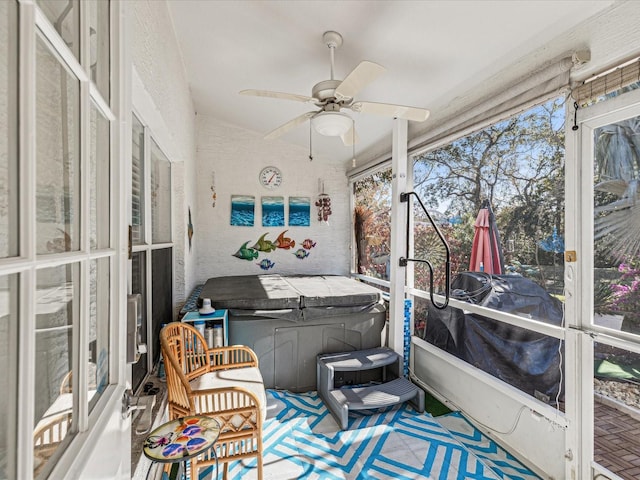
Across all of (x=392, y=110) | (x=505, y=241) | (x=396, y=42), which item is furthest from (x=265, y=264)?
(x=396, y=42)

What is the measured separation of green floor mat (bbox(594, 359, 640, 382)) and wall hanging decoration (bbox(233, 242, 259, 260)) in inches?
158

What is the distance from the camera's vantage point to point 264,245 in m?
5.02

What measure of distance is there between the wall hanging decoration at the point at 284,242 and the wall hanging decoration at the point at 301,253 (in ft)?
0.37

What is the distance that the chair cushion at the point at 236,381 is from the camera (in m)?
1.99

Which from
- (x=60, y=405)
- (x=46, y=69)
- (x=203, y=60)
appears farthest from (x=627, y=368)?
(x=203, y=60)

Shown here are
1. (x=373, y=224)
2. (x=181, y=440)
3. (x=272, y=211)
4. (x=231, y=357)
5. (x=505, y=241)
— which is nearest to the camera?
(x=181, y=440)

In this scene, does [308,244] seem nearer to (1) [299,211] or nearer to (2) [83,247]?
(1) [299,211]

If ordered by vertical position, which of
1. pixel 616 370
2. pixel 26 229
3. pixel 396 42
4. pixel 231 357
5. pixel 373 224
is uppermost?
pixel 396 42

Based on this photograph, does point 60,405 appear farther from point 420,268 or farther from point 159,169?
point 420,268

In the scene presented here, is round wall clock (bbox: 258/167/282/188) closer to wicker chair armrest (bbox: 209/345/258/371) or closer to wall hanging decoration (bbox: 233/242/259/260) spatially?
wall hanging decoration (bbox: 233/242/259/260)

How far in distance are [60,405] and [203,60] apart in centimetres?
309

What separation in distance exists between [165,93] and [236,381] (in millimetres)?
1920

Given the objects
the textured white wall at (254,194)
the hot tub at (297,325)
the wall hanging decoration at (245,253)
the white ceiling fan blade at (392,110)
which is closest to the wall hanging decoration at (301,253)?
the textured white wall at (254,194)

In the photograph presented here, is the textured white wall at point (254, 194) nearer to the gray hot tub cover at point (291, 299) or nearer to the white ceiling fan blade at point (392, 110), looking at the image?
the gray hot tub cover at point (291, 299)
